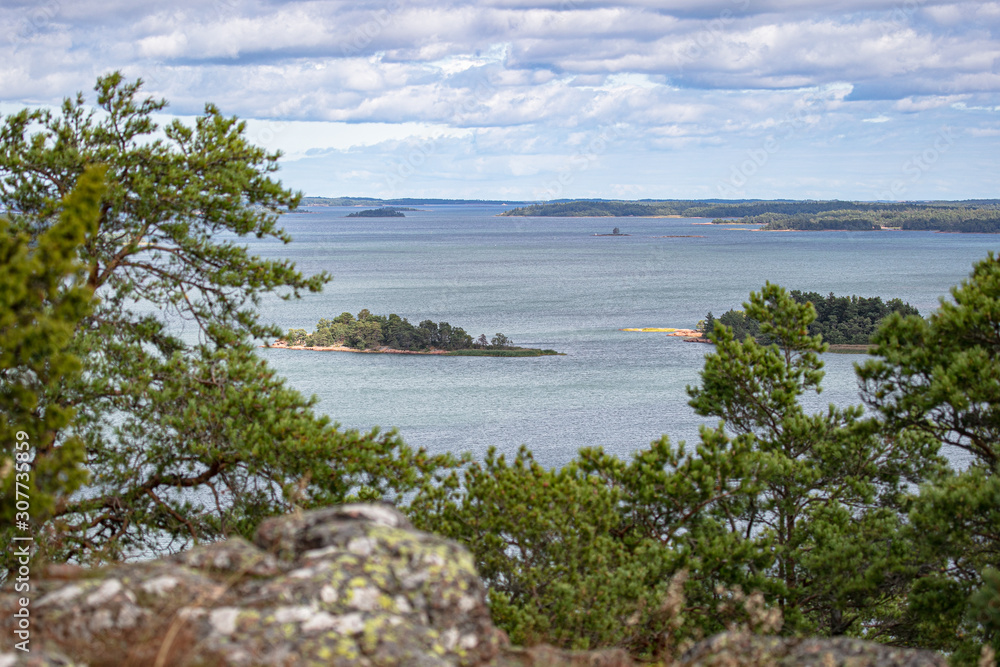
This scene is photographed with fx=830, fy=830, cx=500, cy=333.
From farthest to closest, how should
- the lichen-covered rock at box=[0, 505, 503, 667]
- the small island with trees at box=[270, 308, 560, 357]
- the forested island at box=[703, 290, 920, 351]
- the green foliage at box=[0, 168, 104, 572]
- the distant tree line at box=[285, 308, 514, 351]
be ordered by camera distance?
the distant tree line at box=[285, 308, 514, 351]
the small island with trees at box=[270, 308, 560, 357]
the forested island at box=[703, 290, 920, 351]
the green foliage at box=[0, 168, 104, 572]
the lichen-covered rock at box=[0, 505, 503, 667]

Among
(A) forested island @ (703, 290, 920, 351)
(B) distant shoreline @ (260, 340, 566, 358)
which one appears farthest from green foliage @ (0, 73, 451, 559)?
(A) forested island @ (703, 290, 920, 351)

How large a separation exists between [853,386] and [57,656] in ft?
227

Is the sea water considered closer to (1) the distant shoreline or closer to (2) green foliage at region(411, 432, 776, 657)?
(1) the distant shoreline

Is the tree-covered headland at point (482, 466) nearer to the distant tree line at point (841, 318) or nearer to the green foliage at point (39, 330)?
the green foliage at point (39, 330)

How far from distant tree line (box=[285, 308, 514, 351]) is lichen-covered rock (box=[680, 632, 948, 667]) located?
85045mm

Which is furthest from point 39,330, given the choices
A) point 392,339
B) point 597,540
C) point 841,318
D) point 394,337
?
point 841,318

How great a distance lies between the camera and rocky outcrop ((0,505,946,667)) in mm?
4957

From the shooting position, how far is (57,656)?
4.82 meters

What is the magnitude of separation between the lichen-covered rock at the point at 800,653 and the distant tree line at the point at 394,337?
85045 mm

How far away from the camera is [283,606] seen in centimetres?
526

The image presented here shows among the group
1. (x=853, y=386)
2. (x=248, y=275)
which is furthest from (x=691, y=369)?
(x=248, y=275)

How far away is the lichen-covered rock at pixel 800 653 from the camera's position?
6383 millimetres

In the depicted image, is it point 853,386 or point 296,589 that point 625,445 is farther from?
point 296,589

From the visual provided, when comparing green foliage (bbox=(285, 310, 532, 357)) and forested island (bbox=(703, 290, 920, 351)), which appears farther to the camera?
green foliage (bbox=(285, 310, 532, 357))
